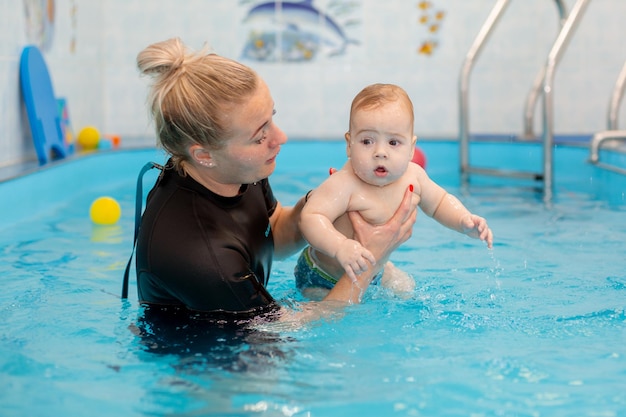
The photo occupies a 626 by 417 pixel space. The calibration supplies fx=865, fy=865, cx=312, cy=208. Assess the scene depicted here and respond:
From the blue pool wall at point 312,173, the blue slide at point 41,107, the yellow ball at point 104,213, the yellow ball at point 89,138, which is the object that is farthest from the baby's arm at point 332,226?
the yellow ball at point 89,138

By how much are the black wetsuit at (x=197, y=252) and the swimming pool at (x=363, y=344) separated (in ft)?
0.33

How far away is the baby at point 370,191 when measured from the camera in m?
2.72

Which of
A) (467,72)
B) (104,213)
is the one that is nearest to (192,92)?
(104,213)

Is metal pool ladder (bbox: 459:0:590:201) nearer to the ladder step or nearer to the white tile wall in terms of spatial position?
the ladder step

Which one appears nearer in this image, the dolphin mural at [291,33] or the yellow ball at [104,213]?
the yellow ball at [104,213]

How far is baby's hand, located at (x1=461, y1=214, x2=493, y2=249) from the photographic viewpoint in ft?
9.08

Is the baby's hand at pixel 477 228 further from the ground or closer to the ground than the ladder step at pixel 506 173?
further from the ground

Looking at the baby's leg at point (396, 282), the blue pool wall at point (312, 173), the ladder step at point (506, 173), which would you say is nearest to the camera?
the baby's leg at point (396, 282)

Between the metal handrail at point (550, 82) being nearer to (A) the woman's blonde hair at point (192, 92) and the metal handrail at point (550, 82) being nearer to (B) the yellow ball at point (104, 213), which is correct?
(B) the yellow ball at point (104, 213)

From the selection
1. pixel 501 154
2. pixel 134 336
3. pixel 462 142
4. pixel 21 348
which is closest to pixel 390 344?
pixel 134 336

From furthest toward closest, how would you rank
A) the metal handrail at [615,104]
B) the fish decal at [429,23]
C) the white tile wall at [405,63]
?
the fish decal at [429,23], the white tile wall at [405,63], the metal handrail at [615,104]

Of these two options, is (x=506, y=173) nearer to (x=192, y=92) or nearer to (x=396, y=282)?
(x=396, y=282)

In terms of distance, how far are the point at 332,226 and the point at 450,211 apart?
0.47 m

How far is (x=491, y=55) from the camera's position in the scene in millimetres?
9078
